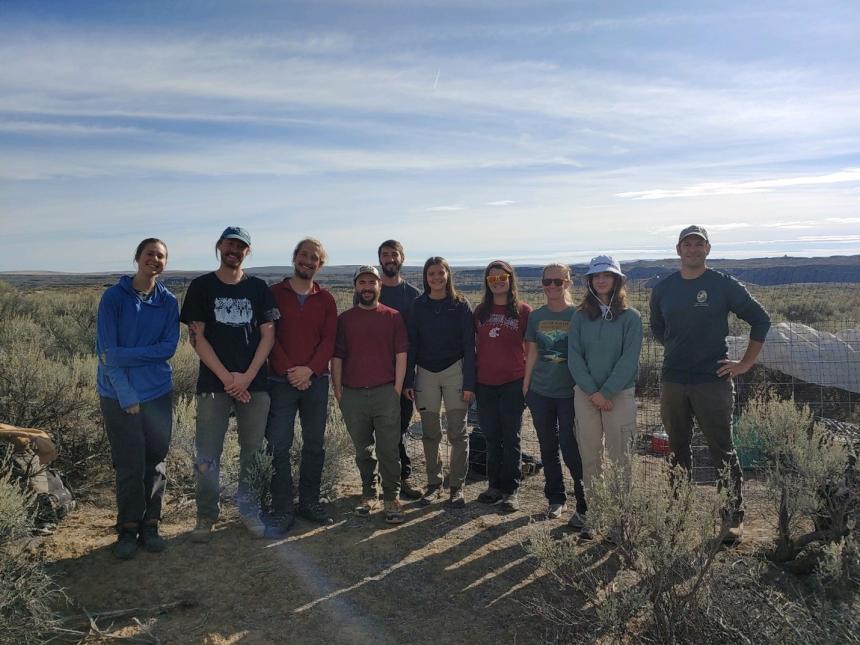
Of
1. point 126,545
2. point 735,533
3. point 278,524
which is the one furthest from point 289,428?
point 735,533

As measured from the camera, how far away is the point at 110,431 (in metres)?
4.12

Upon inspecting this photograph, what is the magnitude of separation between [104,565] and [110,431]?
0.87 metres

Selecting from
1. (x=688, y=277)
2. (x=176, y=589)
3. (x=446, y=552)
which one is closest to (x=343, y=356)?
(x=446, y=552)

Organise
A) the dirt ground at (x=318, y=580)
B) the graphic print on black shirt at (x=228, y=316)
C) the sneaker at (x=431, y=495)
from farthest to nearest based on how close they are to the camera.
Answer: the sneaker at (x=431, y=495) → the graphic print on black shirt at (x=228, y=316) → the dirt ground at (x=318, y=580)

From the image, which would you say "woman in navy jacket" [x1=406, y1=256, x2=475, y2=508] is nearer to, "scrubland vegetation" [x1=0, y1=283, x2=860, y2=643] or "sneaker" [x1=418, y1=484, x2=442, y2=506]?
"sneaker" [x1=418, y1=484, x2=442, y2=506]

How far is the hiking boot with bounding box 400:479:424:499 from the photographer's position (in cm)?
550

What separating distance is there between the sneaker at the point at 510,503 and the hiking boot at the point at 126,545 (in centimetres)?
279

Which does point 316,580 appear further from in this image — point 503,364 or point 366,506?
point 503,364

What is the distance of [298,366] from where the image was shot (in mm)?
4625

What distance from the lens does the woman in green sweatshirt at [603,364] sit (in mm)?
4387

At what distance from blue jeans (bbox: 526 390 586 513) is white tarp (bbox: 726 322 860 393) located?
203 inches

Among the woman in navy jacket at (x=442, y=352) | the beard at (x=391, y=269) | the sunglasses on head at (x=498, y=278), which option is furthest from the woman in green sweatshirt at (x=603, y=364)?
the beard at (x=391, y=269)

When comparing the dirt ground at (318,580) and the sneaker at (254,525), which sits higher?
the sneaker at (254,525)

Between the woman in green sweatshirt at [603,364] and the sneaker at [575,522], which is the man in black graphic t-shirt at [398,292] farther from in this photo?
the woman in green sweatshirt at [603,364]
